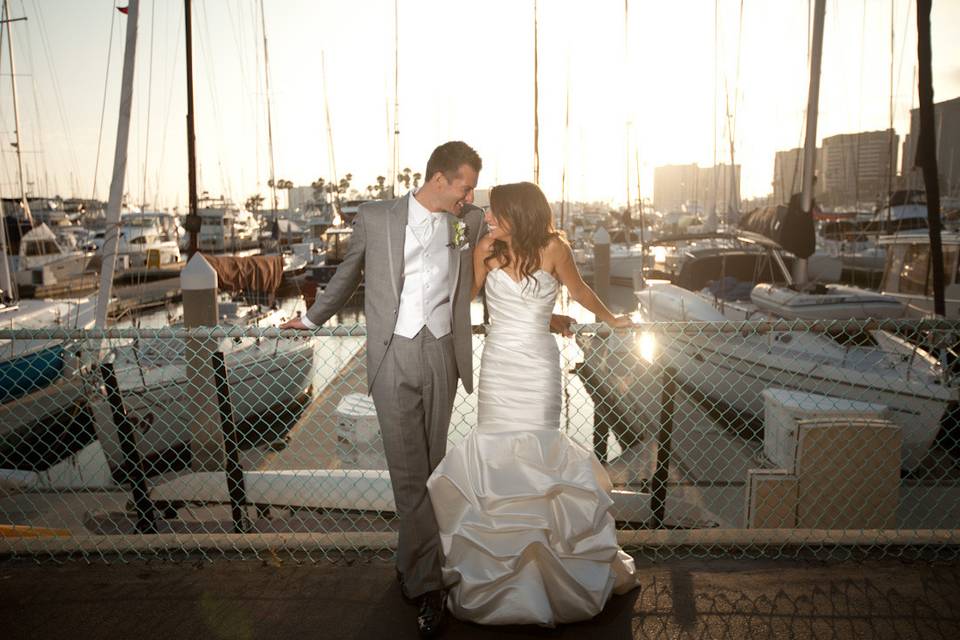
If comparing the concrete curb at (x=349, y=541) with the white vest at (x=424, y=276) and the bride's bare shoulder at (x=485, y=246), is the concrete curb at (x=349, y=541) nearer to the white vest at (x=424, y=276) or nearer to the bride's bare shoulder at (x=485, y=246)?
the white vest at (x=424, y=276)

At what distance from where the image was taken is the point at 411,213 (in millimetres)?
3193

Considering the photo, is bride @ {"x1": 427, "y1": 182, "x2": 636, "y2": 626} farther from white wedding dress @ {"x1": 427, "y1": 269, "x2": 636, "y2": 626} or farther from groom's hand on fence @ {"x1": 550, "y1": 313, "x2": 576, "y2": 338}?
groom's hand on fence @ {"x1": 550, "y1": 313, "x2": 576, "y2": 338}

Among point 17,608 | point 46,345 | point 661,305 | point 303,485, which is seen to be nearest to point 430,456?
point 17,608

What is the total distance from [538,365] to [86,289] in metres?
31.4

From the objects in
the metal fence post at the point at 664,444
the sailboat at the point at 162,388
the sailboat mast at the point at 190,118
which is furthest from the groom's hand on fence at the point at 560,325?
the sailboat mast at the point at 190,118

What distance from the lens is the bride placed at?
9.74ft

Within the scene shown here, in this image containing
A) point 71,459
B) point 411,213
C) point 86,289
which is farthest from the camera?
point 86,289

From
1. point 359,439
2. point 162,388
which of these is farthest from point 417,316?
point 162,388

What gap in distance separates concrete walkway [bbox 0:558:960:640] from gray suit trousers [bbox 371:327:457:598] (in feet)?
0.88

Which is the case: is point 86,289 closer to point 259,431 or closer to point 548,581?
point 259,431

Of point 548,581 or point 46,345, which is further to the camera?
point 46,345

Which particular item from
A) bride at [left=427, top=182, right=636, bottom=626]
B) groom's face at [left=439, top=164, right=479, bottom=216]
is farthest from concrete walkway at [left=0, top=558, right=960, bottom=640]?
groom's face at [left=439, top=164, right=479, bottom=216]

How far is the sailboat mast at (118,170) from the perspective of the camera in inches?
377

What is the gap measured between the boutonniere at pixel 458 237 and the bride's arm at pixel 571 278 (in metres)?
0.44
